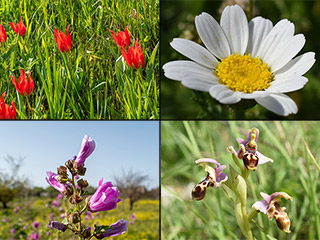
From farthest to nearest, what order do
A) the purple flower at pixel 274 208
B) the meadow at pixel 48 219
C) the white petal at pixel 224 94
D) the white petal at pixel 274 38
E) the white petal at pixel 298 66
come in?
the meadow at pixel 48 219
the white petal at pixel 274 38
the white petal at pixel 298 66
the white petal at pixel 224 94
the purple flower at pixel 274 208

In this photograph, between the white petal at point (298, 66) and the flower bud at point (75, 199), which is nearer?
the flower bud at point (75, 199)

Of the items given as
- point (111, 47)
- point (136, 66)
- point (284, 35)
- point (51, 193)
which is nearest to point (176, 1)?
point (111, 47)

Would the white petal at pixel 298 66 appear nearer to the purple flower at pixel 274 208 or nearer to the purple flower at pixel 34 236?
the purple flower at pixel 274 208

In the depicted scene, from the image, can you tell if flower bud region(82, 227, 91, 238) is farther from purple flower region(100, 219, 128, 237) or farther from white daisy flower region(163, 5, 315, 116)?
white daisy flower region(163, 5, 315, 116)

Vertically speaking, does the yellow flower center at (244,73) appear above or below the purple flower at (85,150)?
above

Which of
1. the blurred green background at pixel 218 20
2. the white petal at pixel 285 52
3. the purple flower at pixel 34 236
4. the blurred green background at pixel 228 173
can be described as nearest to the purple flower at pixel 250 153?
the blurred green background at pixel 228 173

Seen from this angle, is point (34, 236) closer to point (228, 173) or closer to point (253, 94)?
point (228, 173)

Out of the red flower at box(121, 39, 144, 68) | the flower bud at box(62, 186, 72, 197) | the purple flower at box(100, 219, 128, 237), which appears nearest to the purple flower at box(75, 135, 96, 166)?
the flower bud at box(62, 186, 72, 197)
